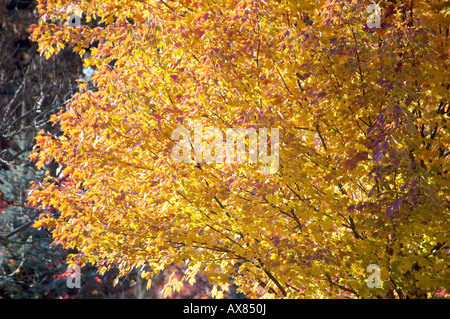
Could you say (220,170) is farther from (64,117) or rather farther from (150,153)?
(64,117)

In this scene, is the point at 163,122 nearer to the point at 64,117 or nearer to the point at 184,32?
the point at 184,32

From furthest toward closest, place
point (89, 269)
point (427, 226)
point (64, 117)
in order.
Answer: point (89, 269) → point (64, 117) → point (427, 226)

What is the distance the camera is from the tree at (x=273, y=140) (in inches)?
A: 168

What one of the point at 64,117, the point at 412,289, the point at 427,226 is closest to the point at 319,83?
the point at 427,226

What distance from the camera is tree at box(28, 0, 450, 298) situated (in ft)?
14.0

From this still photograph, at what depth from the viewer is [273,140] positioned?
4223 millimetres

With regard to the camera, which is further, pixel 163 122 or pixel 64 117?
pixel 64 117

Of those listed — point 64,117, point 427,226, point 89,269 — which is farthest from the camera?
point 89,269

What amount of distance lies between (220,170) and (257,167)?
508mm

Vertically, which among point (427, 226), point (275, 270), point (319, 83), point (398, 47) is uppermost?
point (398, 47)

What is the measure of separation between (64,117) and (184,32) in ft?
5.22

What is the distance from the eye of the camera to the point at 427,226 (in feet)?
14.3

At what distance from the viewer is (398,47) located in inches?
174
